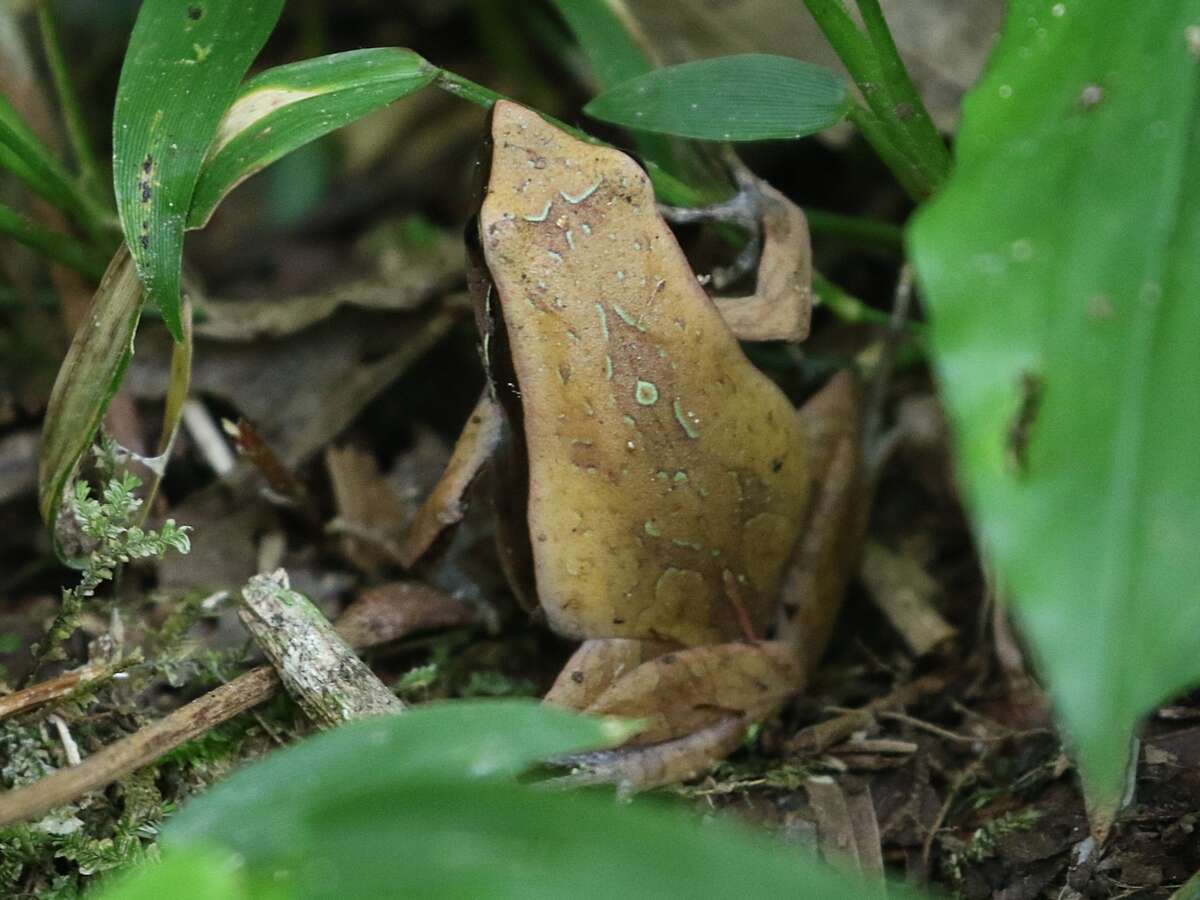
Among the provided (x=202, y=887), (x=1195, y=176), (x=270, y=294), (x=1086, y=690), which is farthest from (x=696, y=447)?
(x=270, y=294)

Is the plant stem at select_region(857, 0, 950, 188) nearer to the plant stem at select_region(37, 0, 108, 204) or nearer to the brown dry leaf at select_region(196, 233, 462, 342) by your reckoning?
the brown dry leaf at select_region(196, 233, 462, 342)

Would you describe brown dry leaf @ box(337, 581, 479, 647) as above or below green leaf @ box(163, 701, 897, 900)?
below

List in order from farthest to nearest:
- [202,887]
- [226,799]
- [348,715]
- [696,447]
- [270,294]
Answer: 1. [270,294]
2. [696,447]
3. [348,715]
4. [226,799]
5. [202,887]

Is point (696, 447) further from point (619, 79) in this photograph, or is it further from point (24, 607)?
point (24, 607)

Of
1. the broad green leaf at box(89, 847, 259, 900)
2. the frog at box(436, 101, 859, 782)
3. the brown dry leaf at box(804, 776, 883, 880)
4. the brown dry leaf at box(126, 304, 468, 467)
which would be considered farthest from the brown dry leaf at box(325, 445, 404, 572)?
the broad green leaf at box(89, 847, 259, 900)

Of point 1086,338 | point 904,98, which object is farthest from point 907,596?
point 1086,338

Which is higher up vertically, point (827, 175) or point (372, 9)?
point (372, 9)

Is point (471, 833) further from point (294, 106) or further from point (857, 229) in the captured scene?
point (857, 229)
